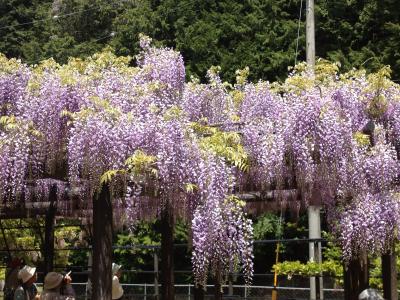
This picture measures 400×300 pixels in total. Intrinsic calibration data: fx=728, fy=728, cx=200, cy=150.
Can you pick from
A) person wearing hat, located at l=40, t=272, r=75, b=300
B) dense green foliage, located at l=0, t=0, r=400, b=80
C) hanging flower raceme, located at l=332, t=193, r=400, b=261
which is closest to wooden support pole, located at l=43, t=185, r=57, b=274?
person wearing hat, located at l=40, t=272, r=75, b=300

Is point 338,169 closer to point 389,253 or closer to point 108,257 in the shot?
point 389,253

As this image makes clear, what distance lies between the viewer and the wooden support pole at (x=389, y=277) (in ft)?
24.7

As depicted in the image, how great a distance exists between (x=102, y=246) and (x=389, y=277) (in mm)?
3072

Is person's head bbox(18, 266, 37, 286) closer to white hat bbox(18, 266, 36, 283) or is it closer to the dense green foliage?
white hat bbox(18, 266, 36, 283)

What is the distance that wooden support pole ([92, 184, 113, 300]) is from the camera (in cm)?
664

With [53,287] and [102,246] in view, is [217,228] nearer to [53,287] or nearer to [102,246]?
[102,246]

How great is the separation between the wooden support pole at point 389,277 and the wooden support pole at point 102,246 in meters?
2.93

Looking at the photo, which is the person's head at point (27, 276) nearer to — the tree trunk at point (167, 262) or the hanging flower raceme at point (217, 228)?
the tree trunk at point (167, 262)

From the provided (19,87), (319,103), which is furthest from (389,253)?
(19,87)

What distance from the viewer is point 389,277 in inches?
301

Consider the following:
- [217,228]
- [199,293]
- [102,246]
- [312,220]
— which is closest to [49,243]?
[199,293]

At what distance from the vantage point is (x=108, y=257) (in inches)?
264

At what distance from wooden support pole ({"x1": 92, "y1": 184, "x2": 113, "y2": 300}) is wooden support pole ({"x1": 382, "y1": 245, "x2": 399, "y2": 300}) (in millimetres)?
2929

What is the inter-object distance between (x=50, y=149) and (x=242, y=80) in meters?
2.59
